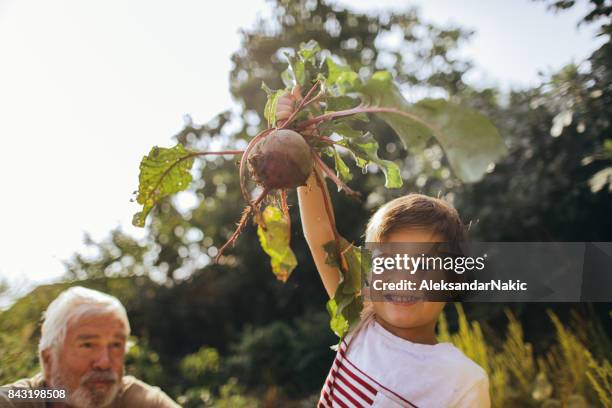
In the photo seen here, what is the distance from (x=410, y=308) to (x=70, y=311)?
141 cm

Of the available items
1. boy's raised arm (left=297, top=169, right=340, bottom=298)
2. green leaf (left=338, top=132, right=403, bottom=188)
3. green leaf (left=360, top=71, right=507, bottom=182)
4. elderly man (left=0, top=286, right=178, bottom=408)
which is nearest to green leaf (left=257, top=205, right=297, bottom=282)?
boy's raised arm (left=297, top=169, right=340, bottom=298)

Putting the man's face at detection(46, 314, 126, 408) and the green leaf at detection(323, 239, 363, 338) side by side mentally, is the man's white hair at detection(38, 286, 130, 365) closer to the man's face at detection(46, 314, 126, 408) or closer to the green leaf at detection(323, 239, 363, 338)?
the man's face at detection(46, 314, 126, 408)

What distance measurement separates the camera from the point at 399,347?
54.4 inches

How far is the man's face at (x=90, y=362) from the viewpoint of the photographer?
1.89 m

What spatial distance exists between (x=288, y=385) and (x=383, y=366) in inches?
179

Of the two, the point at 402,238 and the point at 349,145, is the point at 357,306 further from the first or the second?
the point at 349,145

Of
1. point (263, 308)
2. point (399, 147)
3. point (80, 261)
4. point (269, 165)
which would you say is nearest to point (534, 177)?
point (399, 147)

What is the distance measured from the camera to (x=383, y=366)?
1.36 m

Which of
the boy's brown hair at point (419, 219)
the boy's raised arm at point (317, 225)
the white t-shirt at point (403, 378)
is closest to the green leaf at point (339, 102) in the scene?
the boy's raised arm at point (317, 225)

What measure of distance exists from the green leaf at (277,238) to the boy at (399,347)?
8 centimetres

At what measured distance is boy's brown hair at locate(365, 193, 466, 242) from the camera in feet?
4.71

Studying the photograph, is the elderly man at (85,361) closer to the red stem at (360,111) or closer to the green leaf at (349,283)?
the green leaf at (349,283)

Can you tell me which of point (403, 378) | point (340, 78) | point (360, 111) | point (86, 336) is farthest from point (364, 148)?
point (86, 336)

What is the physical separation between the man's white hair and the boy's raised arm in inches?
39.2
